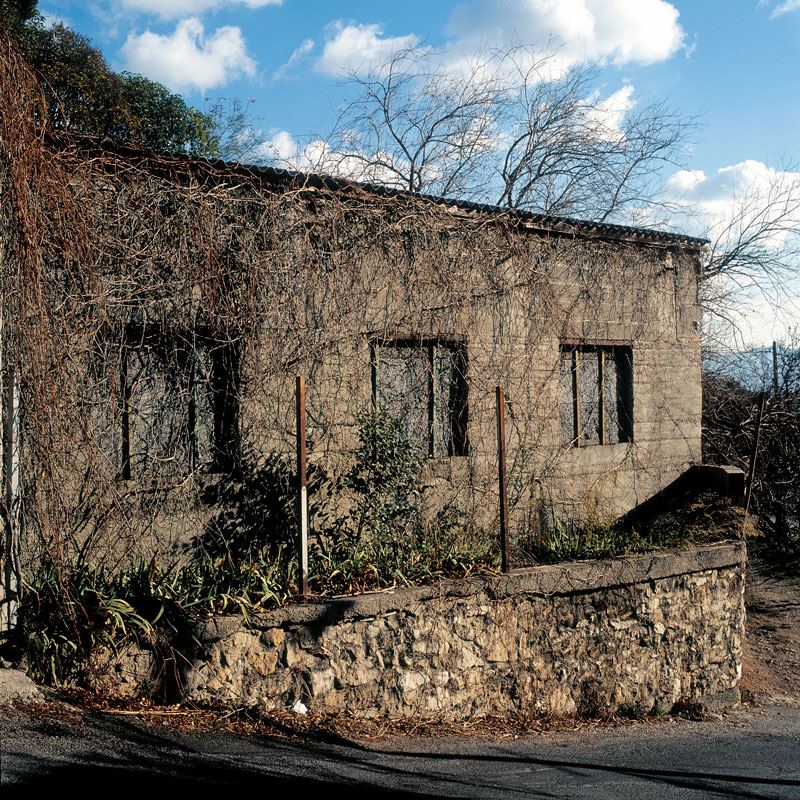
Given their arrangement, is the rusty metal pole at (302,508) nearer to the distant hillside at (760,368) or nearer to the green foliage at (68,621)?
the green foliage at (68,621)

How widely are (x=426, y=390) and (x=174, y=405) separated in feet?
8.07

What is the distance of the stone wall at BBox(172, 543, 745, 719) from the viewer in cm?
517

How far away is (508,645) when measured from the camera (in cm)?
619

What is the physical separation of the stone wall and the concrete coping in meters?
0.01

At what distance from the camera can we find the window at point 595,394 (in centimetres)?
827

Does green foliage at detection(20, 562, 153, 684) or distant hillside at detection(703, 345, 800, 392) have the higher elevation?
distant hillside at detection(703, 345, 800, 392)

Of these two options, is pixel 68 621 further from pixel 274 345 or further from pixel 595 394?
pixel 595 394

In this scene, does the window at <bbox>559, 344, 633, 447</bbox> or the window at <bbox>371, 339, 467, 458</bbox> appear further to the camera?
the window at <bbox>559, 344, 633, 447</bbox>

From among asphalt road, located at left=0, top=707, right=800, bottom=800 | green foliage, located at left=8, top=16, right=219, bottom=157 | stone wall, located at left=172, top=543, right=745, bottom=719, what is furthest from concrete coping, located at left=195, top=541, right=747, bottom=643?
green foliage, located at left=8, top=16, right=219, bottom=157

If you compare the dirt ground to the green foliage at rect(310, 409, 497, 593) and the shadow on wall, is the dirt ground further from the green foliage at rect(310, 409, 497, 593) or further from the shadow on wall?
the shadow on wall

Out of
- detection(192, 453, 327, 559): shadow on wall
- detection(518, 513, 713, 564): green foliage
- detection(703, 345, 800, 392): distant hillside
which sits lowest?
detection(518, 513, 713, 564): green foliage

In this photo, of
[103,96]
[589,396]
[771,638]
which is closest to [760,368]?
[771,638]

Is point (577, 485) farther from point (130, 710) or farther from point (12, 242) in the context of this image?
point (12, 242)

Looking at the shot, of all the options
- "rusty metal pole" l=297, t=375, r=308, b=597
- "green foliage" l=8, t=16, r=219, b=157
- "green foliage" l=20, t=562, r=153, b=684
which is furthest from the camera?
"green foliage" l=8, t=16, r=219, b=157
